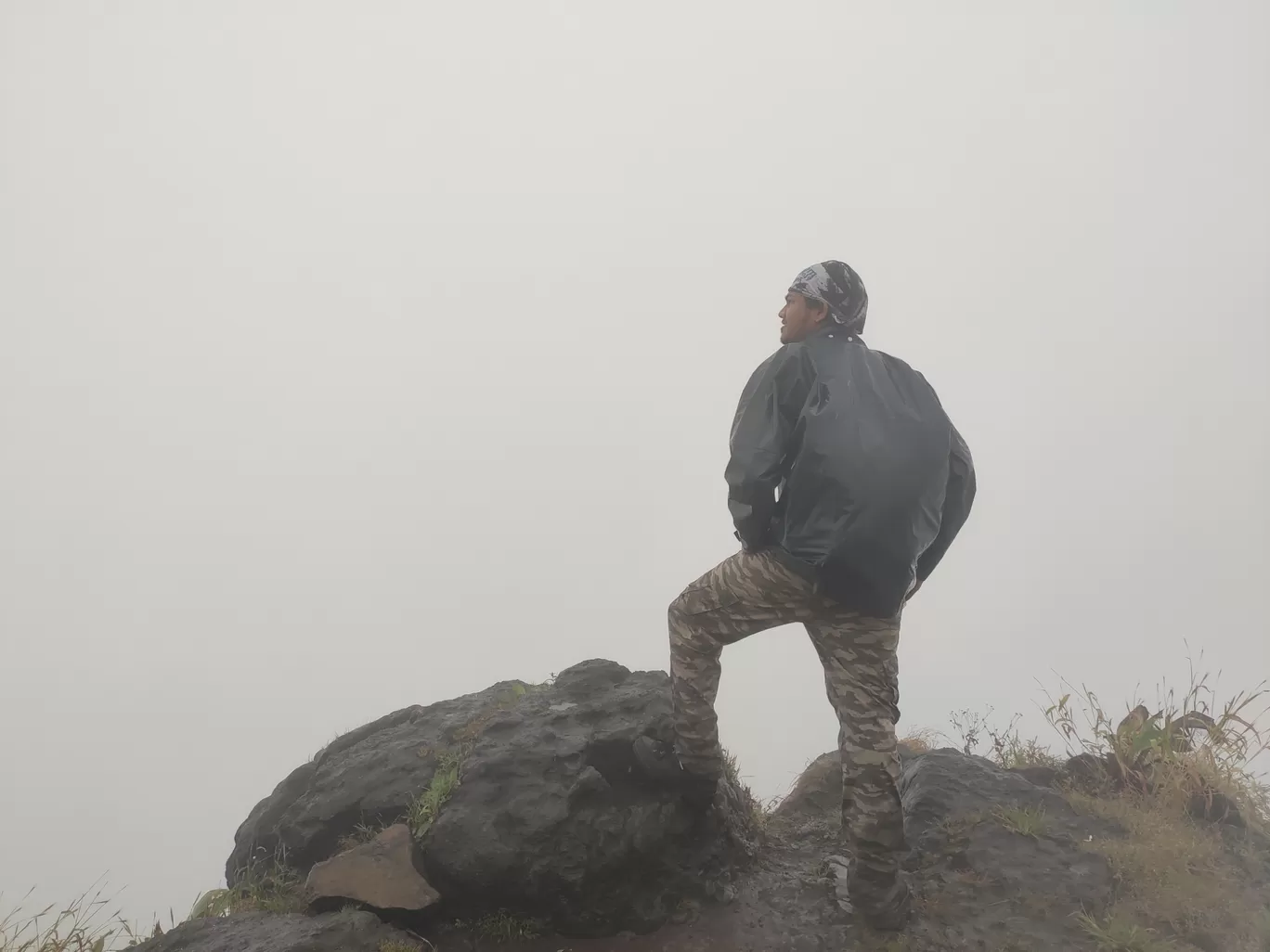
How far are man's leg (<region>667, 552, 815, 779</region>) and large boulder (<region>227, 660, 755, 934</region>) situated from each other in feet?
1.24

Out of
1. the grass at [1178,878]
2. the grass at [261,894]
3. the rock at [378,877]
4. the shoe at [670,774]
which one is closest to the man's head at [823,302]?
the shoe at [670,774]

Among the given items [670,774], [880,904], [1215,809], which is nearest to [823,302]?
[670,774]

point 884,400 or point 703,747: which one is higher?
point 884,400

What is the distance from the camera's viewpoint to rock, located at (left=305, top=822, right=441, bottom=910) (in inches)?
163

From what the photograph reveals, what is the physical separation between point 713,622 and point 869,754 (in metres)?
1.14

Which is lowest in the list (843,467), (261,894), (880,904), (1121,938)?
(1121,938)

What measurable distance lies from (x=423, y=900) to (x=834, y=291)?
166 inches

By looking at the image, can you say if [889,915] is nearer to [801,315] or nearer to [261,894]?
[801,315]

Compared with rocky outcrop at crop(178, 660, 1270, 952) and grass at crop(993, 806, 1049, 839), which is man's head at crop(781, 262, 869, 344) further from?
grass at crop(993, 806, 1049, 839)

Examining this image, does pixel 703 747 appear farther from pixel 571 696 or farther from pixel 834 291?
pixel 834 291

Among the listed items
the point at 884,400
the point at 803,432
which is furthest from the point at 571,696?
the point at 884,400

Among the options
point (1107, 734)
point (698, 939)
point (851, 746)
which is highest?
point (851, 746)

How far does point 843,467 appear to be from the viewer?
3988mm

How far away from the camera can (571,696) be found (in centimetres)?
561
